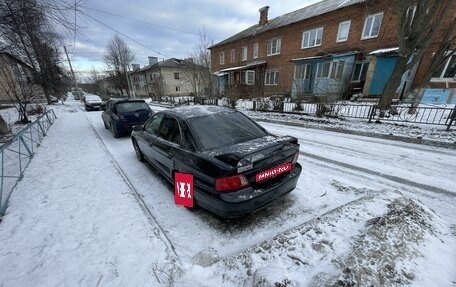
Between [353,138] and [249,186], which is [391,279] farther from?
[353,138]

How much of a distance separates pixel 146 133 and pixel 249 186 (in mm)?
3021

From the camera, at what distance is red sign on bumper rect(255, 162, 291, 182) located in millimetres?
2553

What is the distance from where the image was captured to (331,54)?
1688cm

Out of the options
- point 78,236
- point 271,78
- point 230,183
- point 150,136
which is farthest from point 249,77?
point 78,236

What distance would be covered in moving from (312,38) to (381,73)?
7.57 metres

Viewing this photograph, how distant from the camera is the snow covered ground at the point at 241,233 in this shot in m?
1.92

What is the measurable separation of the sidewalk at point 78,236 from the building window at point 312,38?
21.0m

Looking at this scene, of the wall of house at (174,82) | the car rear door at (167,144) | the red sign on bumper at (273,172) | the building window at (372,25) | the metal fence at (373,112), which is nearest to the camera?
the red sign on bumper at (273,172)

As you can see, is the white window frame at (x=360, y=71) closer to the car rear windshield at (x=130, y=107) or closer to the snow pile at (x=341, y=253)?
the car rear windshield at (x=130, y=107)

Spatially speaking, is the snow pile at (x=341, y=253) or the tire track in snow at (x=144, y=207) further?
the tire track in snow at (x=144, y=207)

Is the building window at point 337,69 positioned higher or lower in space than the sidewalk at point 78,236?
higher

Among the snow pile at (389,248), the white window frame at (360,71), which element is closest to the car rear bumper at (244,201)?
the snow pile at (389,248)

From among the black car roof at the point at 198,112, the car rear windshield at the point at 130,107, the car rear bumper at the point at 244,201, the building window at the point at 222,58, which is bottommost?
the car rear bumper at the point at 244,201

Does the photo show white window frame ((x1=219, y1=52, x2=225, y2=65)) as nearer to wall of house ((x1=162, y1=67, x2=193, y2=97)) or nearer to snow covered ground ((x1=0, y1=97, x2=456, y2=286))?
wall of house ((x1=162, y1=67, x2=193, y2=97))
